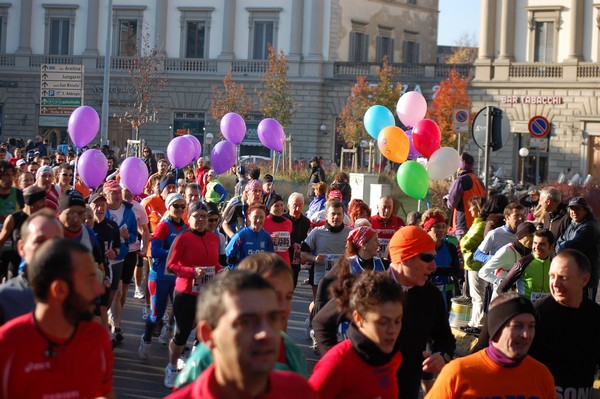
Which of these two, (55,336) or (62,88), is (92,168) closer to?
(62,88)

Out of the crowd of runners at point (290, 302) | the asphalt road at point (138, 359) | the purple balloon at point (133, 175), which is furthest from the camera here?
the purple balloon at point (133, 175)

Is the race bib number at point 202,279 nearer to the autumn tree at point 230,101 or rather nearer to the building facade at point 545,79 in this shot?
the building facade at point 545,79

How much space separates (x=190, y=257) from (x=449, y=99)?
40686 millimetres

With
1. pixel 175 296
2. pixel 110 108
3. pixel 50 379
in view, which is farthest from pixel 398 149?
pixel 110 108

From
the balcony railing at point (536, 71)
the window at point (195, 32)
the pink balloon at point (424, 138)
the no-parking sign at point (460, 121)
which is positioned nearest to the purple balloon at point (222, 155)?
the pink balloon at point (424, 138)

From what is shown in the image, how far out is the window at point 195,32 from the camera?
57.8 m

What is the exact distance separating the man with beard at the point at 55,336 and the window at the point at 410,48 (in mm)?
56341

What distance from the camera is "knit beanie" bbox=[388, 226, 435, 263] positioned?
6523 millimetres

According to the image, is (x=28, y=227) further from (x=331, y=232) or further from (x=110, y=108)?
(x=110, y=108)

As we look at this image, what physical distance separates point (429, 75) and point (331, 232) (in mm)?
42380

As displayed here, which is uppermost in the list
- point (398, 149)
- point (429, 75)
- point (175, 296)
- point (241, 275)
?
point (429, 75)

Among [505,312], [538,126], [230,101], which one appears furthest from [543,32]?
[505,312]

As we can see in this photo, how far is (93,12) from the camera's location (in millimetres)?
58438

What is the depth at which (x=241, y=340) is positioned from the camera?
11.5ft
